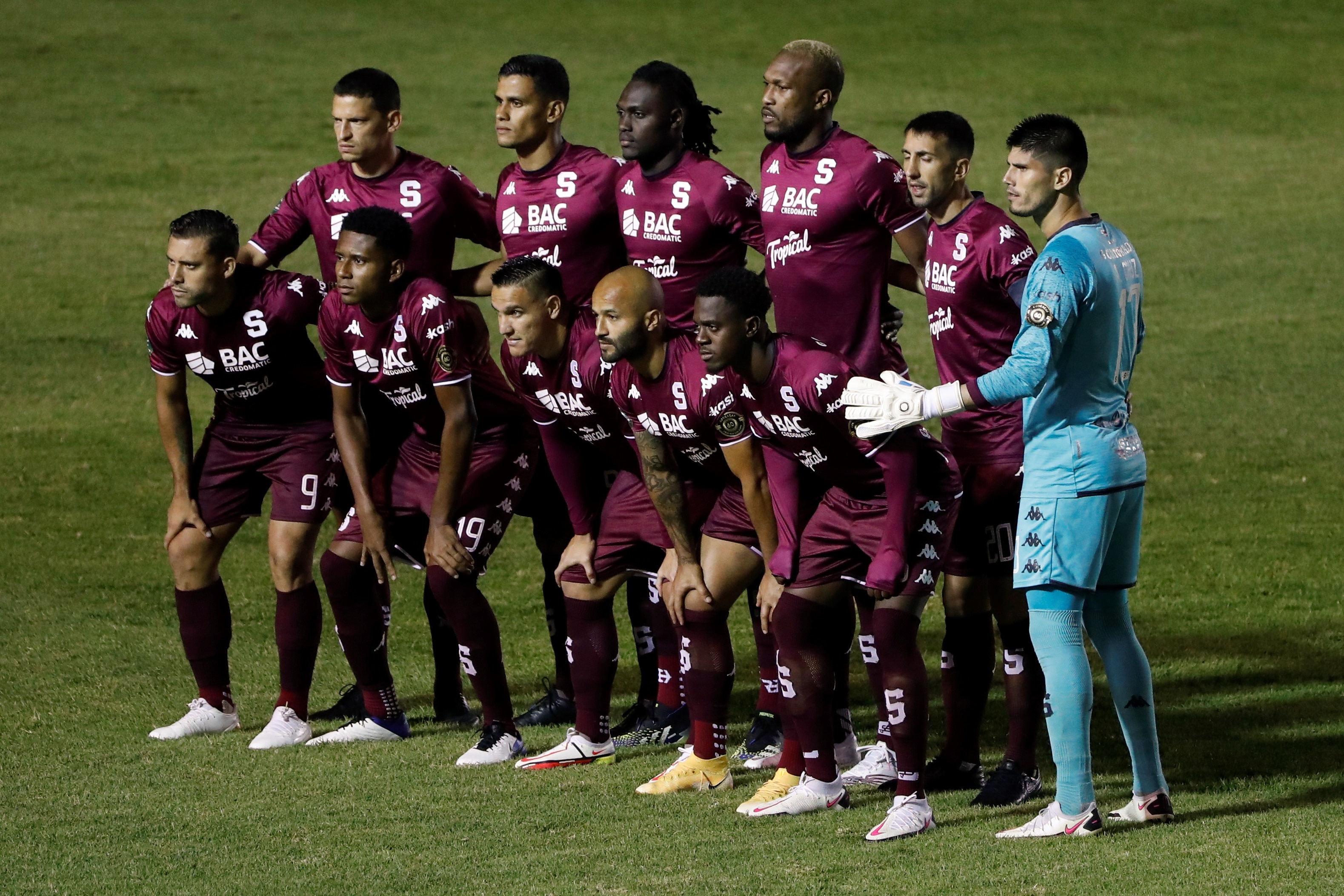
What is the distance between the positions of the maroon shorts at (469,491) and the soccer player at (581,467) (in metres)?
0.34

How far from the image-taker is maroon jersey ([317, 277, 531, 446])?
319 inches

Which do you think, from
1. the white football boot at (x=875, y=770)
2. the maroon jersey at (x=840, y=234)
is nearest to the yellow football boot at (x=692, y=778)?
the white football boot at (x=875, y=770)

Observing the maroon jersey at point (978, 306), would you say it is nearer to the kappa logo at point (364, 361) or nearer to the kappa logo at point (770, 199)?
the kappa logo at point (770, 199)

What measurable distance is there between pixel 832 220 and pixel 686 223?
640 millimetres

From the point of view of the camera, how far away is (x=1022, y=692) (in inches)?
295

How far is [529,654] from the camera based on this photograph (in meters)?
10.7

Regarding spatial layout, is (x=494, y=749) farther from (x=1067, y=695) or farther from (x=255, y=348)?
(x=1067, y=695)

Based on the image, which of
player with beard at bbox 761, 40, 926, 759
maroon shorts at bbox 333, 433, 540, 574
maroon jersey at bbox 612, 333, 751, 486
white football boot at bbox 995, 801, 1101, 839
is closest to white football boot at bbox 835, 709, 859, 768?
player with beard at bbox 761, 40, 926, 759

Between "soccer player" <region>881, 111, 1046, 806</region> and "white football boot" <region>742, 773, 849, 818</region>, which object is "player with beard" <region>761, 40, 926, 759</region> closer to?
"soccer player" <region>881, 111, 1046, 806</region>

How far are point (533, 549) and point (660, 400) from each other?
6.17 m

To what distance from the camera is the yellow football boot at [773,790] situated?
A: 721cm

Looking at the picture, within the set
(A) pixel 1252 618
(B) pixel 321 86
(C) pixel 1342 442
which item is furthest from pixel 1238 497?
(B) pixel 321 86

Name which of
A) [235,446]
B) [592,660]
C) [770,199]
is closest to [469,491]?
[592,660]

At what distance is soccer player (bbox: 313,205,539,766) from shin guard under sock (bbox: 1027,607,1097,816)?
8.59 feet
